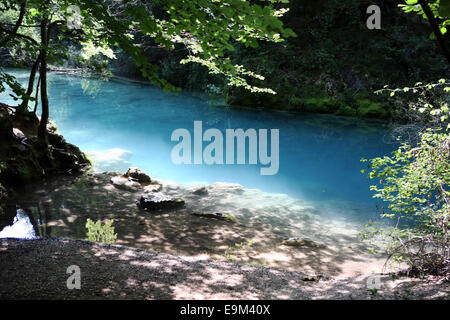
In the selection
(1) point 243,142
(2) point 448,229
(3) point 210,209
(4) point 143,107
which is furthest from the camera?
(4) point 143,107

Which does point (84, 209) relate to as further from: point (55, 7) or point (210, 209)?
point (55, 7)

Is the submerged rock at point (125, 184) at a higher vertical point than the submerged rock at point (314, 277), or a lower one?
higher

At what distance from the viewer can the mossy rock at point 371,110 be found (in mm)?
19484

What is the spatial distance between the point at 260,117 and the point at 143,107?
8.34 metres

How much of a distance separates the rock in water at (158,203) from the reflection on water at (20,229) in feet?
7.95

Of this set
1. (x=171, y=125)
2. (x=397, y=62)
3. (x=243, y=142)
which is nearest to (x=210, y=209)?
(x=243, y=142)

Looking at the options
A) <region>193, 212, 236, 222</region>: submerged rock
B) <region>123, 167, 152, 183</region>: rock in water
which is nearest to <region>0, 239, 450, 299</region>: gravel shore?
<region>193, 212, 236, 222</region>: submerged rock

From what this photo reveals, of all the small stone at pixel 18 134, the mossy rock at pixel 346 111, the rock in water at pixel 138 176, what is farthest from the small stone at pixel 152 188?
the mossy rock at pixel 346 111

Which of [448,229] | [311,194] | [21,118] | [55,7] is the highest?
[55,7]

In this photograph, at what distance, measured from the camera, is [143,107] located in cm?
2350

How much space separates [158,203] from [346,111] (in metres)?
15.5

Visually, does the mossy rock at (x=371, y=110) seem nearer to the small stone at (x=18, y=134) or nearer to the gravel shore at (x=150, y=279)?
the gravel shore at (x=150, y=279)

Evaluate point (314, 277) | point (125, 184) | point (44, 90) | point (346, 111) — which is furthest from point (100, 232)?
point (346, 111)

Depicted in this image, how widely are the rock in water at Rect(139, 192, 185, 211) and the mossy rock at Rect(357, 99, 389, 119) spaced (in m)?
15.1
